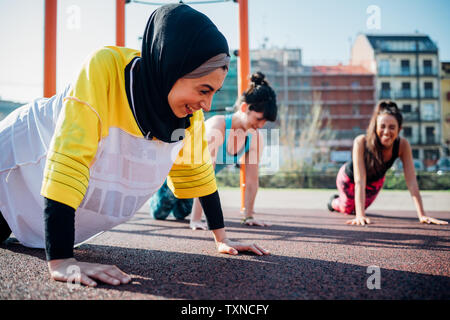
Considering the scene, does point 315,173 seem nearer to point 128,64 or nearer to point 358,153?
point 358,153

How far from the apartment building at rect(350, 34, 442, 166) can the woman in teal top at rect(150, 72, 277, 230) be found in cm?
4430

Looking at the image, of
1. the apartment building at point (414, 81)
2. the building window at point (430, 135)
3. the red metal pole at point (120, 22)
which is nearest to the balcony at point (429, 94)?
the apartment building at point (414, 81)

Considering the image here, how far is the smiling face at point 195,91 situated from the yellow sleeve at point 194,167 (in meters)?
0.33

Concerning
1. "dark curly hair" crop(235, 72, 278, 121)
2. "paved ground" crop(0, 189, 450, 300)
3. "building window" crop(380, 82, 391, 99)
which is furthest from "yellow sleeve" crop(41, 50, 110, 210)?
"building window" crop(380, 82, 391, 99)

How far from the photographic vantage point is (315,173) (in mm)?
16750

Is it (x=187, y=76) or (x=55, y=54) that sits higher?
(x=55, y=54)

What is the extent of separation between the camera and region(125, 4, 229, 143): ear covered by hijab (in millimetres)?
1405

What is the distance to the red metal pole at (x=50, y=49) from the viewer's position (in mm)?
3596

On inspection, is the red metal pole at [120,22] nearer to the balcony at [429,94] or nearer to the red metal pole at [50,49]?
the red metal pole at [50,49]

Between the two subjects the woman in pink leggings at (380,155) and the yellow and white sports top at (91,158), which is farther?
the woman in pink leggings at (380,155)

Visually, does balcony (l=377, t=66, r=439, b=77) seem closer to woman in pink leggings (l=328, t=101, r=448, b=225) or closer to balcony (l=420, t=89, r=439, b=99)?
balcony (l=420, t=89, r=439, b=99)
